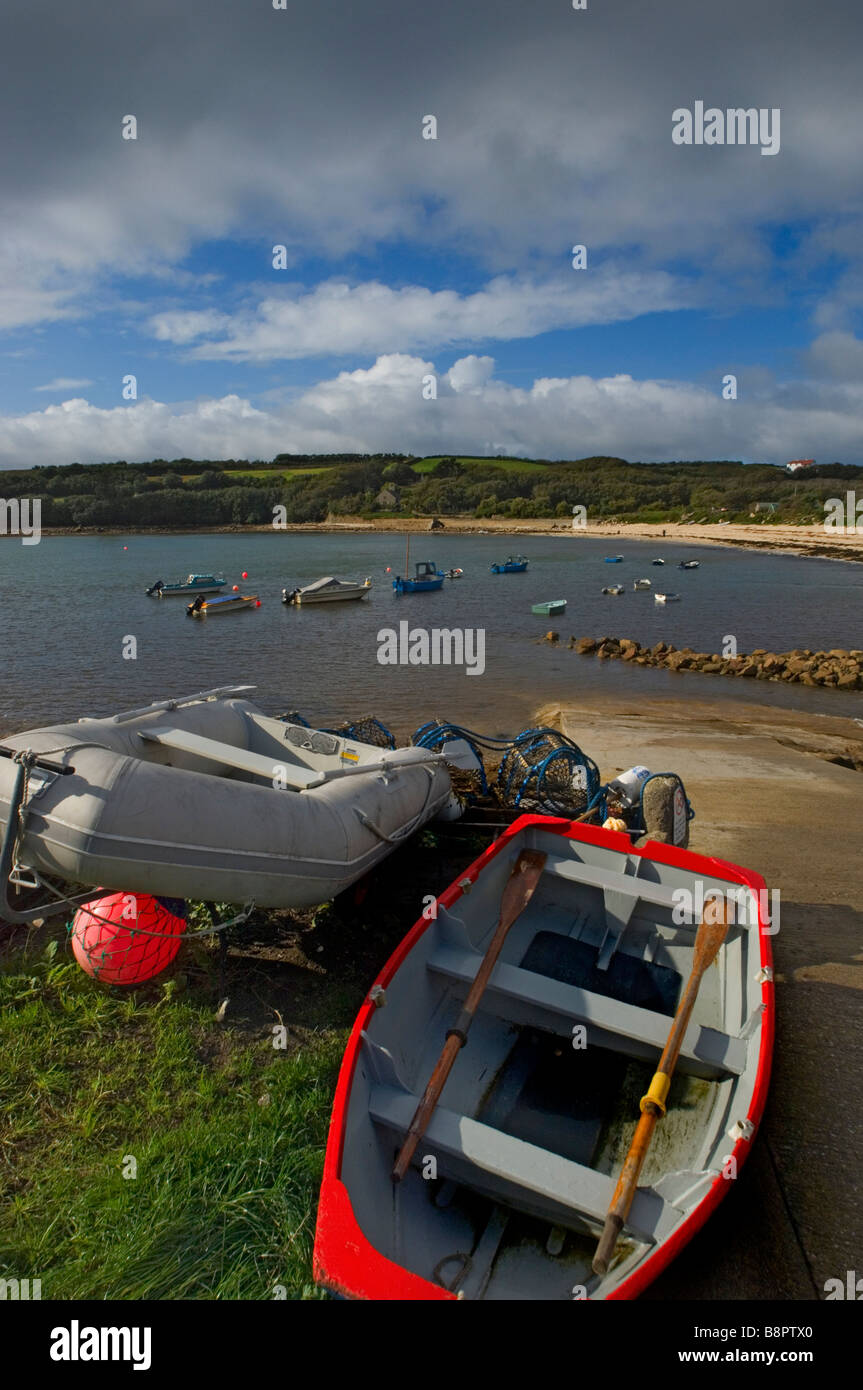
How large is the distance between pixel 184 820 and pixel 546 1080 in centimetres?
293

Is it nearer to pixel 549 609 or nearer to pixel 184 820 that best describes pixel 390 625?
pixel 549 609

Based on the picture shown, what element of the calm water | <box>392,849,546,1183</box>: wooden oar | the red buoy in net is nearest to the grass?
the red buoy in net

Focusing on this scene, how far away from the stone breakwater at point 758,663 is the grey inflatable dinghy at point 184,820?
61.8ft

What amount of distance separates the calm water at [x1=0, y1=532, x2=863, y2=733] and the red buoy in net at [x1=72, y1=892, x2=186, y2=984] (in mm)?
11230

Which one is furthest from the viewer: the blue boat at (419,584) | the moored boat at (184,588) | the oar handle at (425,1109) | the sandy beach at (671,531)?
the sandy beach at (671,531)

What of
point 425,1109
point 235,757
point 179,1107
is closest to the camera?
point 425,1109

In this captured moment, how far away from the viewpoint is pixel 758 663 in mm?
22578

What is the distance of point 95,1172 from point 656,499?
125m

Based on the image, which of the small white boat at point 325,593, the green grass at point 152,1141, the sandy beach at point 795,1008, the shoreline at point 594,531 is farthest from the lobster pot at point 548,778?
the shoreline at point 594,531

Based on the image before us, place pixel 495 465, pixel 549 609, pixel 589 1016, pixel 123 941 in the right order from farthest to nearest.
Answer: pixel 495 465
pixel 549 609
pixel 123 941
pixel 589 1016

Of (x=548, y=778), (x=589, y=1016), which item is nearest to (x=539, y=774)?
(x=548, y=778)

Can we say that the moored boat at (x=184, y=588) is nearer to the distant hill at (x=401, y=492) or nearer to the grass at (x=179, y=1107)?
the grass at (x=179, y=1107)

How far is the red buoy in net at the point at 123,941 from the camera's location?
17.7 ft
